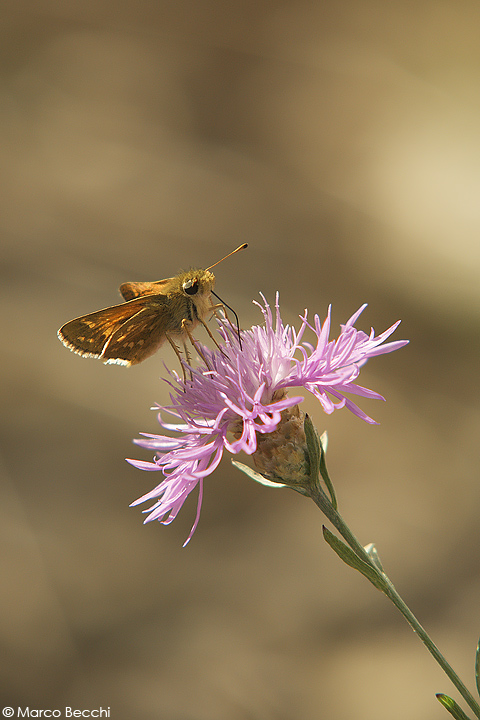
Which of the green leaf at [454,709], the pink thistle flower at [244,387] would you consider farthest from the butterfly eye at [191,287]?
the green leaf at [454,709]

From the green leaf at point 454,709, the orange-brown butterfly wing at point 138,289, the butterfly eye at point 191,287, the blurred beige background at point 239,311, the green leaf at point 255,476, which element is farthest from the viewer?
the blurred beige background at point 239,311

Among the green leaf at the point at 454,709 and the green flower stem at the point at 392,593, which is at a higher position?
the green flower stem at the point at 392,593

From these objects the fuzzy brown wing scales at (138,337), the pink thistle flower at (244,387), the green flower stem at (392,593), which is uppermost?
the fuzzy brown wing scales at (138,337)

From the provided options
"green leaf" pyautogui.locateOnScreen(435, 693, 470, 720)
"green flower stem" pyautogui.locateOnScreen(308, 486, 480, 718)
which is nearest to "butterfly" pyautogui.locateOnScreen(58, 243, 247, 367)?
"green flower stem" pyautogui.locateOnScreen(308, 486, 480, 718)

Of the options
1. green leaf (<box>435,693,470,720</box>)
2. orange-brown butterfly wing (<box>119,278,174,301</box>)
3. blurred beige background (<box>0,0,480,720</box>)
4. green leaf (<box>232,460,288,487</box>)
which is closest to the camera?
green leaf (<box>435,693,470,720</box>)

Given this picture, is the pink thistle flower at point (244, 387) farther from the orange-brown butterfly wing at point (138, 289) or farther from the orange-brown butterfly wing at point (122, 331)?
the orange-brown butterfly wing at point (138, 289)

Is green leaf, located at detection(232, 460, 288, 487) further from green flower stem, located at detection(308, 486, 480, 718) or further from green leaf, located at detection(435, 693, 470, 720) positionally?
green leaf, located at detection(435, 693, 470, 720)

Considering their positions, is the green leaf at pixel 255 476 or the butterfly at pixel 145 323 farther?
the butterfly at pixel 145 323
